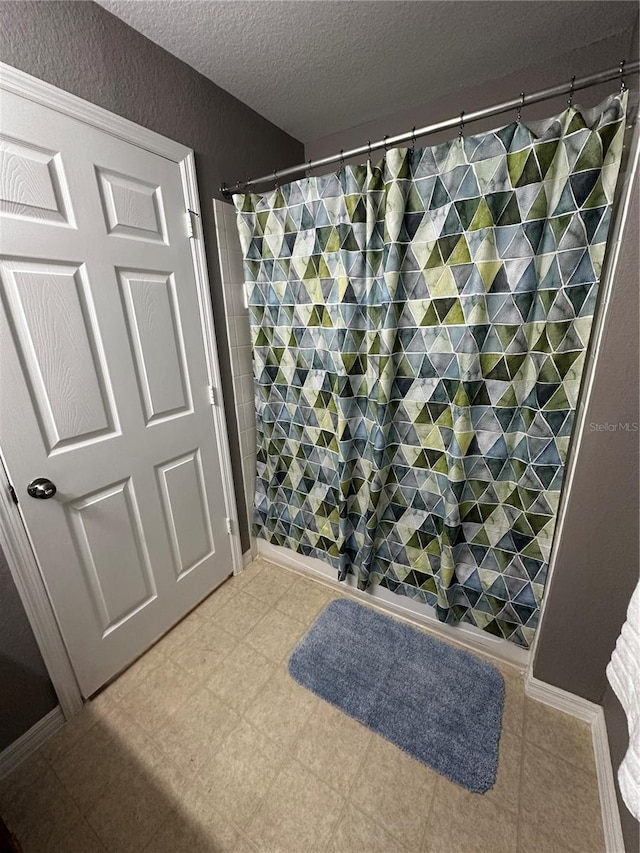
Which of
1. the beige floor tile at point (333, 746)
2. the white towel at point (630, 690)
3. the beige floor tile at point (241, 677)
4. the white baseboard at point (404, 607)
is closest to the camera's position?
the white towel at point (630, 690)

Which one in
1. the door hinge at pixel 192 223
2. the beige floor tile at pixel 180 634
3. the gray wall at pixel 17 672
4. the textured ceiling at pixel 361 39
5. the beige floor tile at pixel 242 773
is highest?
the textured ceiling at pixel 361 39

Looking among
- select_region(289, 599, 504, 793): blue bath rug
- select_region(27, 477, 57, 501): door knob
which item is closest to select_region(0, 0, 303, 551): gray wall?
select_region(27, 477, 57, 501): door knob

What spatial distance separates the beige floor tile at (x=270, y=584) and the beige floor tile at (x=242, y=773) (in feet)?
1.91

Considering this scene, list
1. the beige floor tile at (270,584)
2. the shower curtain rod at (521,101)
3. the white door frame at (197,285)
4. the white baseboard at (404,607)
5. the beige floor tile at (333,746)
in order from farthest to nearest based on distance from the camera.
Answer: the beige floor tile at (270,584) → the white baseboard at (404,607) → the beige floor tile at (333,746) → the white door frame at (197,285) → the shower curtain rod at (521,101)

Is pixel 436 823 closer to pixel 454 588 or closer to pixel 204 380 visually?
pixel 454 588

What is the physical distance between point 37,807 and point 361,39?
8.75 feet

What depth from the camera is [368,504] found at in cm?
148

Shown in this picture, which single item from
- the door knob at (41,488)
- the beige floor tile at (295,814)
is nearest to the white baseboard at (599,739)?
the beige floor tile at (295,814)

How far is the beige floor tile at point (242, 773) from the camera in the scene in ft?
3.31

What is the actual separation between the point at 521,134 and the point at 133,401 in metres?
1.51

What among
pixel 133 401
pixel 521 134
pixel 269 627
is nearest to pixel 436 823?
pixel 269 627

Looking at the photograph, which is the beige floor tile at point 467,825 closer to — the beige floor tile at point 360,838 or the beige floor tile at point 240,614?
the beige floor tile at point 360,838

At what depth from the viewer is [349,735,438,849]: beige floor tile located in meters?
0.97

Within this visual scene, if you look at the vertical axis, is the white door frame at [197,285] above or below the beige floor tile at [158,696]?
above
